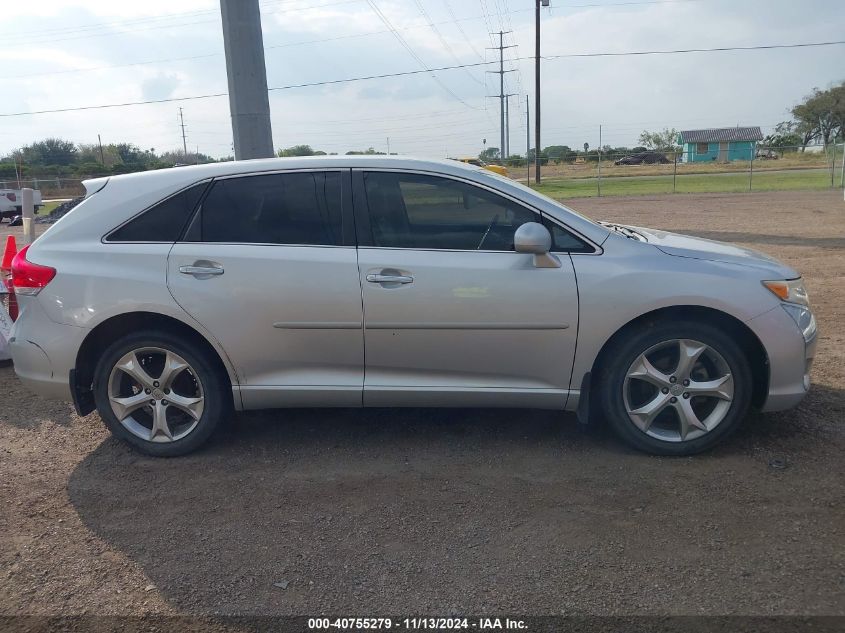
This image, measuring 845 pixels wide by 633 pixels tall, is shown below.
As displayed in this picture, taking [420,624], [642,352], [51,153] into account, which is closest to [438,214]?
[642,352]

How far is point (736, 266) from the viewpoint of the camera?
4.01 metres

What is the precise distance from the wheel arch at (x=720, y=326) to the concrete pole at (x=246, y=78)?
741cm

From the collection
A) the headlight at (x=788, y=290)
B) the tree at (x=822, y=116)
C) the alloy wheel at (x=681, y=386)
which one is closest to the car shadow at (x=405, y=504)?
the alloy wheel at (x=681, y=386)

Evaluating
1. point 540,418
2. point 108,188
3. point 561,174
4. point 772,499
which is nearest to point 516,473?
point 540,418

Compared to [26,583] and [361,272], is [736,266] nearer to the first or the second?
[361,272]

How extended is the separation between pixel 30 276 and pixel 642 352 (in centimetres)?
360

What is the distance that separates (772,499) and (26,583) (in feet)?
11.6

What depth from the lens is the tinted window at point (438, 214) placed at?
4.04 m

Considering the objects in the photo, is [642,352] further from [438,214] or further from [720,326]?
[438,214]

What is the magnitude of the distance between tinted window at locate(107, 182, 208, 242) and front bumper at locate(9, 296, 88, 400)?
1.98 feet

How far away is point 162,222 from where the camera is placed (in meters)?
4.15

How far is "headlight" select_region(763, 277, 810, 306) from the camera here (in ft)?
12.9

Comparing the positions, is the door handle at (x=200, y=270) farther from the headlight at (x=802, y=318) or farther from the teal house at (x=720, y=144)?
the teal house at (x=720, y=144)

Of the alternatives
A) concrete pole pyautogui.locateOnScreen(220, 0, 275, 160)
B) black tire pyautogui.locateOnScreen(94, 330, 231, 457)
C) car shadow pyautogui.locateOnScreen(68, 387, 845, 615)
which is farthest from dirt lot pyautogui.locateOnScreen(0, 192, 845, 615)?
concrete pole pyautogui.locateOnScreen(220, 0, 275, 160)
